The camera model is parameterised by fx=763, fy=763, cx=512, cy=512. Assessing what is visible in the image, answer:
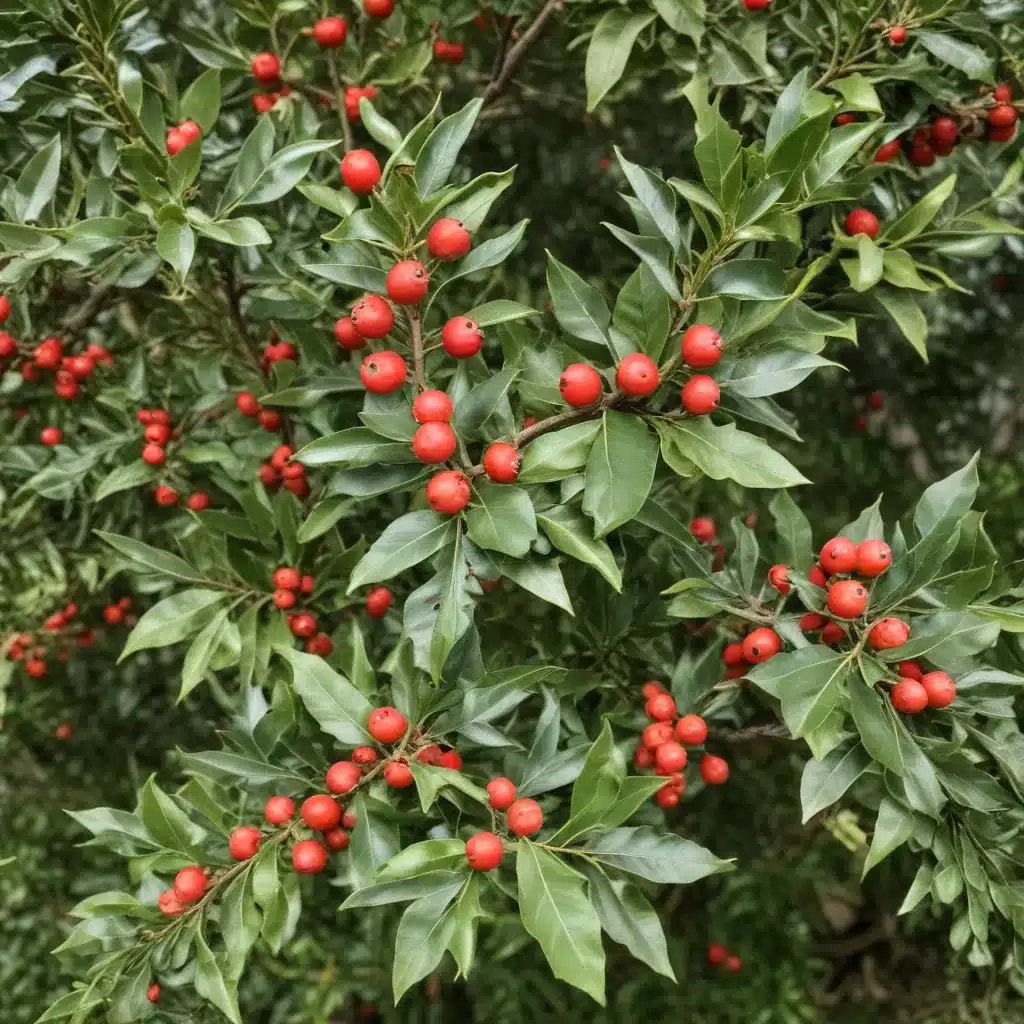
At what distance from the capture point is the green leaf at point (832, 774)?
1203 mm

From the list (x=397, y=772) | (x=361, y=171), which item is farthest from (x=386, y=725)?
(x=361, y=171)

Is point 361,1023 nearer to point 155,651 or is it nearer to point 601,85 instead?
point 155,651

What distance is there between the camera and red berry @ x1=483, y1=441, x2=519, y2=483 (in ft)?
3.58

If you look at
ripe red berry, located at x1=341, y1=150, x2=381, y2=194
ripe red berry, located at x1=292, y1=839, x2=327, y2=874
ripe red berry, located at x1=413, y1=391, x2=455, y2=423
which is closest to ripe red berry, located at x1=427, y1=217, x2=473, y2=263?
ripe red berry, located at x1=341, y1=150, x2=381, y2=194

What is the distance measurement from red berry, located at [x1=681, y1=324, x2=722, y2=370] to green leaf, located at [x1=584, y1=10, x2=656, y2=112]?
29.7 inches

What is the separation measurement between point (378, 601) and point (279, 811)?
1.57ft

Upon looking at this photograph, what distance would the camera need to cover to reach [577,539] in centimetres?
112

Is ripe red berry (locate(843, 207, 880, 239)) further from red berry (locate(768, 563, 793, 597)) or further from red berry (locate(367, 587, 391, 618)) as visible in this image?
red berry (locate(367, 587, 391, 618))

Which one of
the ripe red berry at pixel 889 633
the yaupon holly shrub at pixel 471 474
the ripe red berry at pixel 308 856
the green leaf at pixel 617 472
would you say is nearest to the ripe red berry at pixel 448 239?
the yaupon holly shrub at pixel 471 474

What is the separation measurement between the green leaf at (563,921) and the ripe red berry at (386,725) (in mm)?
292

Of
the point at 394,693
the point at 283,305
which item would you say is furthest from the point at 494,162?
the point at 394,693

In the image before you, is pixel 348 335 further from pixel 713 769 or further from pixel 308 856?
pixel 713 769

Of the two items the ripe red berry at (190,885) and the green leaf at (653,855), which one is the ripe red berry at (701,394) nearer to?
the green leaf at (653,855)

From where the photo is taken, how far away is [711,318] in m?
1.16
